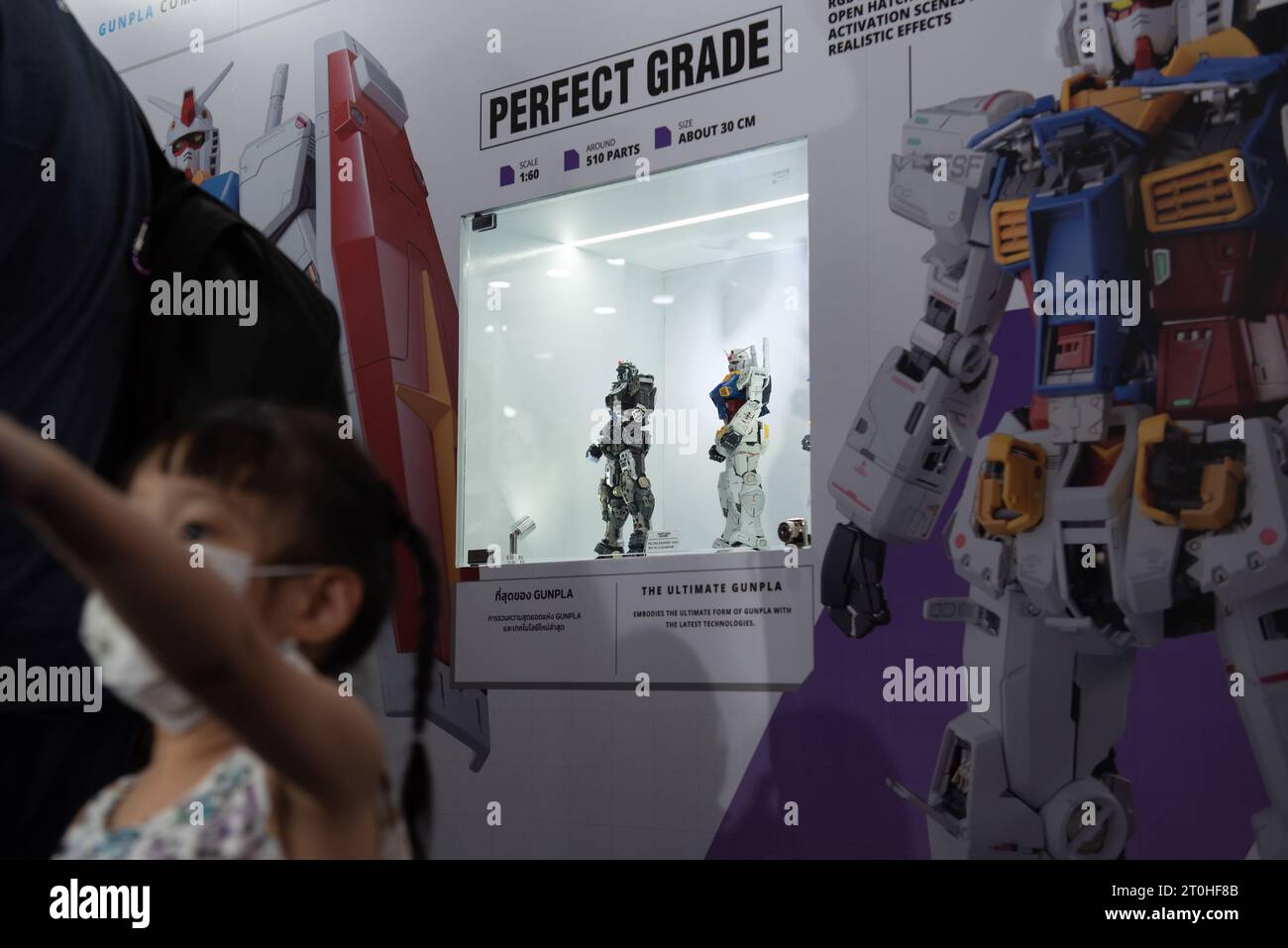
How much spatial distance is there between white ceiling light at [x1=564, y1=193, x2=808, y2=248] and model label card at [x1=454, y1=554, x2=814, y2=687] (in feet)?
3.55

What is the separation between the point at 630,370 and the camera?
161 inches

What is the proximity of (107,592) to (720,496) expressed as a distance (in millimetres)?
3123

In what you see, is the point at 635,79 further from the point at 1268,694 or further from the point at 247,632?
the point at 247,632

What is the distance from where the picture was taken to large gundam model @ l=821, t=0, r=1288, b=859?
2.59 meters

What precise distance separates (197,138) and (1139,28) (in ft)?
9.76

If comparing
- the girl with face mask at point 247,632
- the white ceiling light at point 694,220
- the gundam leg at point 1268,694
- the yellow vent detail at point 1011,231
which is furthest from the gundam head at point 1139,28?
the girl with face mask at point 247,632

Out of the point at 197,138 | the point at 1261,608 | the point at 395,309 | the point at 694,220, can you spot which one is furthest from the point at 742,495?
the point at 197,138

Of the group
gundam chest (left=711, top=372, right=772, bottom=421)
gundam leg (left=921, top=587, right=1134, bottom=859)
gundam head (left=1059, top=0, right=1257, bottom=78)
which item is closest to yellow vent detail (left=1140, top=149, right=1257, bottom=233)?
gundam head (left=1059, top=0, right=1257, bottom=78)

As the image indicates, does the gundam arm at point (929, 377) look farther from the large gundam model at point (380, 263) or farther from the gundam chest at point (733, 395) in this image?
the large gundam model at point (380, 263)

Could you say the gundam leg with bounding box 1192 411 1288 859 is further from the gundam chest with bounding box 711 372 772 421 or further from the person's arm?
the person's arm

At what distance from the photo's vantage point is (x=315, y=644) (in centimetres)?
98

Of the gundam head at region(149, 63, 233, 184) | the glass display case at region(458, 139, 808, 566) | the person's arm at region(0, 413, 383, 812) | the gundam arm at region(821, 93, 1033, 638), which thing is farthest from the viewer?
the gundam head at region(149, 63, 233, 184)

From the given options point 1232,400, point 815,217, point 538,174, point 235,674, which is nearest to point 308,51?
point 538,174
